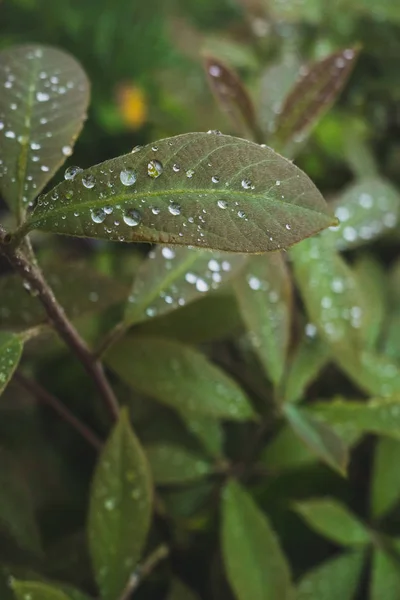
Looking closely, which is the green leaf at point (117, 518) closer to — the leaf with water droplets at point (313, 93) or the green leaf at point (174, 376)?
the green leaf at point (174, 376)

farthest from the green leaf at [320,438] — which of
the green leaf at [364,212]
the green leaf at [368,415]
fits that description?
the green leaf at [364,212]

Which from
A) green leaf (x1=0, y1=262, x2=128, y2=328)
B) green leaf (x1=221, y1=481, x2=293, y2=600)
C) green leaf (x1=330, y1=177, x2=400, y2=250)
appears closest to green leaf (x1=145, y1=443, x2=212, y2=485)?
green leaf (x1=221, y1=481, x2=293, y2=600)

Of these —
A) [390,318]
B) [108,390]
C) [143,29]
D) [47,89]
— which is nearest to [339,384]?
[390,318]

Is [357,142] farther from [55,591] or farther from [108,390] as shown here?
[55,591]

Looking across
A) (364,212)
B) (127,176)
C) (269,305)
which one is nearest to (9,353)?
(127,176)

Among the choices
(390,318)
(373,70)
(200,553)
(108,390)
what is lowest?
(200,553)

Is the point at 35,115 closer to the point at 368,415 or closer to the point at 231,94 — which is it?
the point at 231,94
